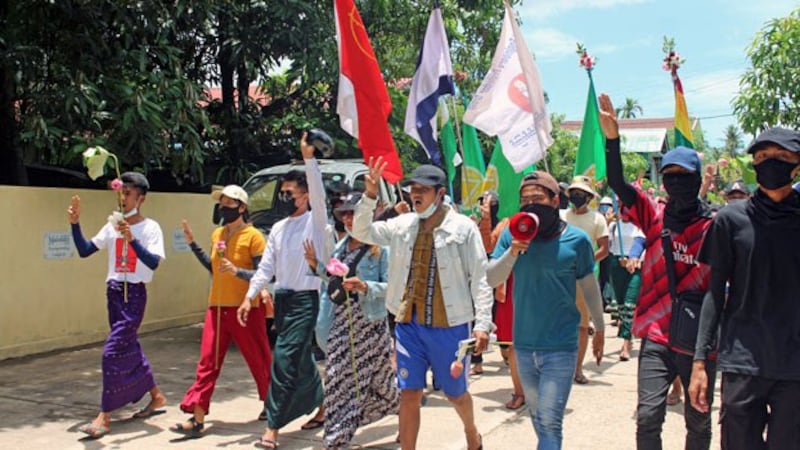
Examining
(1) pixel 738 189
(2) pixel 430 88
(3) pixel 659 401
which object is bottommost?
(3) pixel 659 401

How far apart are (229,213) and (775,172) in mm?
Result: 4058

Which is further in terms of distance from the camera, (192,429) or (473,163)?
(473,163)

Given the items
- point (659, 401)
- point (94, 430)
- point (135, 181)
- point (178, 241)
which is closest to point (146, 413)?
point (94, 430)

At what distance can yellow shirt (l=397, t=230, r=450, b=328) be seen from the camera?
4930mm

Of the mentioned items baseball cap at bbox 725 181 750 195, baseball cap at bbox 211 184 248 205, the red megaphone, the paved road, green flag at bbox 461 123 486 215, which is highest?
green flag at bbox 461 123 486 215

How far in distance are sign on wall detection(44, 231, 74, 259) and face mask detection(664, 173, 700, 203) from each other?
7828 mm

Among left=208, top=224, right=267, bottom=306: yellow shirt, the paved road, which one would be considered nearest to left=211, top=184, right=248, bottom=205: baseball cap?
left=208, top=224, right=267, bottom=306: yellow shirt

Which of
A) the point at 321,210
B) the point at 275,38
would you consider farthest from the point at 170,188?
the point at 321,210

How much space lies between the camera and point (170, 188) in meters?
15.4

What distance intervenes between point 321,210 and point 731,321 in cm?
297

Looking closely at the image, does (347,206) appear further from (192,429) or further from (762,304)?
(762,304)

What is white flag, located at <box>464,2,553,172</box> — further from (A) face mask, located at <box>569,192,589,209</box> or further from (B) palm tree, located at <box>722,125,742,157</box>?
(B) palm tree, located at <box>722,125,742,157</box>

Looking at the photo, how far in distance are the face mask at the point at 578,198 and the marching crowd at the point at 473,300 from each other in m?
1.00

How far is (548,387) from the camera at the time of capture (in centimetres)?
449
